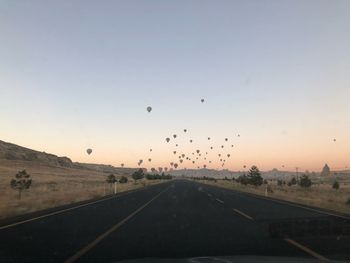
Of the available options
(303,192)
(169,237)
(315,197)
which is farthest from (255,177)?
(169,237)

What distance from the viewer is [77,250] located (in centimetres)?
1023

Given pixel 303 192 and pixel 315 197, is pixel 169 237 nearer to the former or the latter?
pixel 315 197

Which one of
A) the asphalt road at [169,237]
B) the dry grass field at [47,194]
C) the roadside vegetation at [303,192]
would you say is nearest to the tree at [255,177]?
the roadside vegetation at [303,192]

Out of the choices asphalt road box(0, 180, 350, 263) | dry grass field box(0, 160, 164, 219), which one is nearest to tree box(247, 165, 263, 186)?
dry grass field box(0, 160, 164, 219)

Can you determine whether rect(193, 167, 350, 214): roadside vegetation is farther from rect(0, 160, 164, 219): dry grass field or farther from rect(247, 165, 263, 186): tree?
rect(0, 160, 164, 219): dry grass field

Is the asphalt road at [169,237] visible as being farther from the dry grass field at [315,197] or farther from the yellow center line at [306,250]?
the dry grass field at [315,197]

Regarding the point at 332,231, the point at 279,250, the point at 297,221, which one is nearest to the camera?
the point at 279,250

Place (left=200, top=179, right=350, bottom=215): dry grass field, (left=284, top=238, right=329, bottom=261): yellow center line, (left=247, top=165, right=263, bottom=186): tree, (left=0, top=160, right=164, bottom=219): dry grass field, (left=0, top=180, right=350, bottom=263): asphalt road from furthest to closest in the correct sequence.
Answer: (left=247, top=165, right=263, bottom=186): tree
(left=200, top=179, right=350, bottom=215): dry grass field
(left=0, top=160, right=164, bottom=219): dry grass field
(left=0, top=180, right=350, bottom=263): asphalt road
(left=284, top=238, right=329, bottom=261): yellow center line

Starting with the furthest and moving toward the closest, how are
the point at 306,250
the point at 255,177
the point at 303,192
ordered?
1. the point at 255,177
2. the point at 303,192
3. the point at 306,250

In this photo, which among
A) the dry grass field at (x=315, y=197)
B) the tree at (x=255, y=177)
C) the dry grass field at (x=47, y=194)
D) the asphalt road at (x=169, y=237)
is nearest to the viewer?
the asphalt road at (x=169, y=237)

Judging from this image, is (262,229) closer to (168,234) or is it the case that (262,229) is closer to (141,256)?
(168,234)

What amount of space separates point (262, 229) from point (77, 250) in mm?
6188

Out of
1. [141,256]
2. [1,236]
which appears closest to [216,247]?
[141,256]

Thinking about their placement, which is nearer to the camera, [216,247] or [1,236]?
[216,247]
